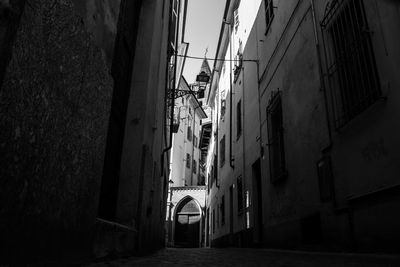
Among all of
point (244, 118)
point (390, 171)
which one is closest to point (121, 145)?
point (390, 171)

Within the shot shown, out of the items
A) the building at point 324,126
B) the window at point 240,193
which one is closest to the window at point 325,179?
the building at point 324,126

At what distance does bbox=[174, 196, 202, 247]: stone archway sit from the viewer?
2536 centimetres

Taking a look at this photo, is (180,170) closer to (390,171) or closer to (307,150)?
(307,150)

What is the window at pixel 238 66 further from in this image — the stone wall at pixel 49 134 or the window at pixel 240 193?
the stone wall at pixel 49 134

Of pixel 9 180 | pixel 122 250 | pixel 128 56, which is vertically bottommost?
pixel 122 250

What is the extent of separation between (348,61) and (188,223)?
23049 millimetres

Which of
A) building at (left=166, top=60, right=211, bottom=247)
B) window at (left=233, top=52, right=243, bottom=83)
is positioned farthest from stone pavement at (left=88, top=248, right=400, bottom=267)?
building at (left=166, top=60, right=211, bottom=247)

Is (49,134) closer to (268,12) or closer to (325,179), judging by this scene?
(325,179)

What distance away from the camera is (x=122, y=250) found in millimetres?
3102

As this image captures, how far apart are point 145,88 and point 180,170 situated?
24.9 m

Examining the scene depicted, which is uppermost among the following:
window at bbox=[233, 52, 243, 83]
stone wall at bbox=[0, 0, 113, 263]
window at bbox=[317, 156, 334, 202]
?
window at bbox=[233, 52, 243, 83]

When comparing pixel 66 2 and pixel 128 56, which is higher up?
pixel 128 56

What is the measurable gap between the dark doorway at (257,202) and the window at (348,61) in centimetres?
408

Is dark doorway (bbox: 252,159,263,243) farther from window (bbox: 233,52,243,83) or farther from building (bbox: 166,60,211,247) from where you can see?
building (bbox: 166,60,211,247)
